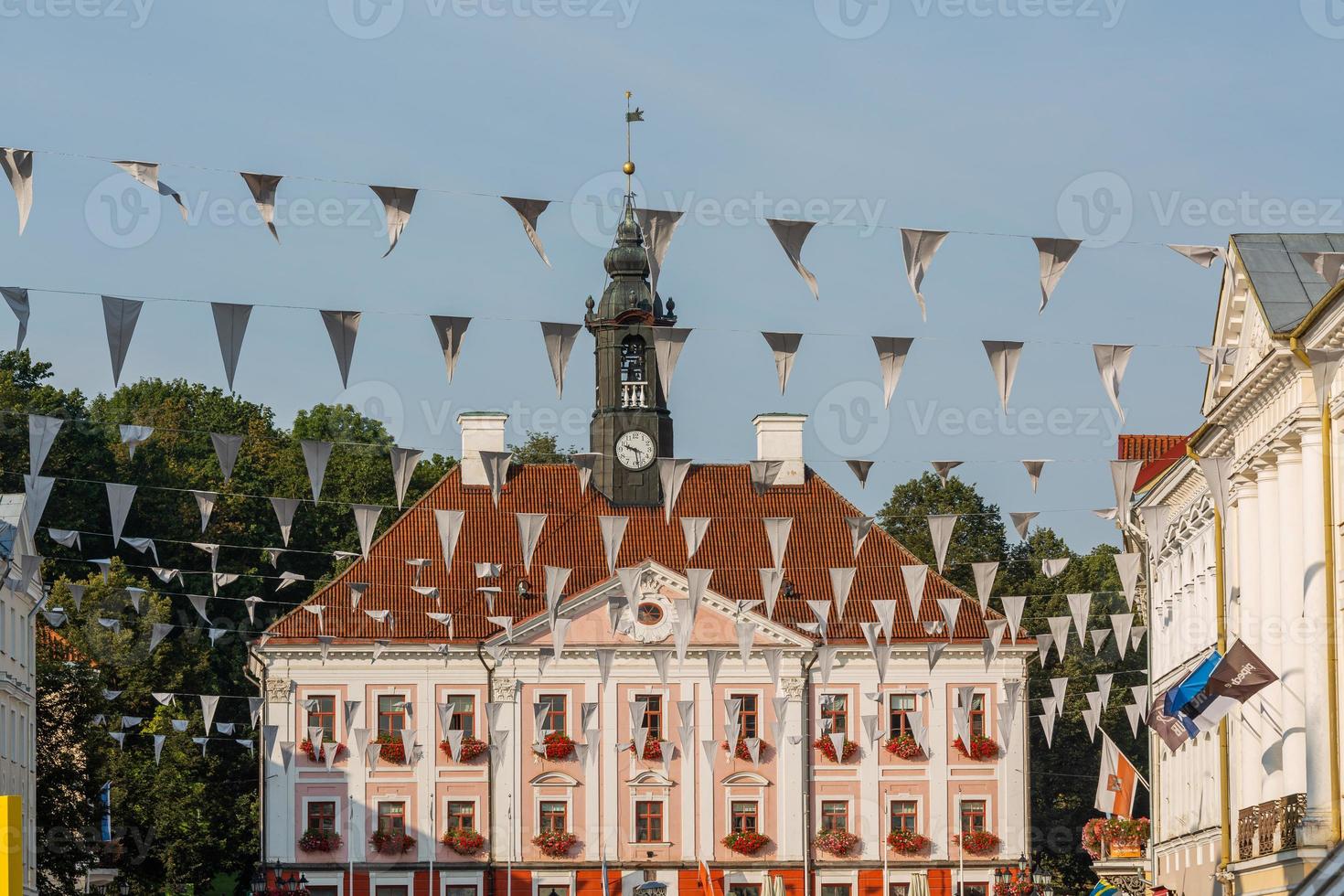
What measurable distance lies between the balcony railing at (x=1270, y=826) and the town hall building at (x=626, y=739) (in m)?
27.3

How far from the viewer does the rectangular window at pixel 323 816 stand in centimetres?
6650

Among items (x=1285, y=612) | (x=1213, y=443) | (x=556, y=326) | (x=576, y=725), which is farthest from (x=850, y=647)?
(x=556, y=326)

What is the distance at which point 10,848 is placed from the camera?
22625 millimetres

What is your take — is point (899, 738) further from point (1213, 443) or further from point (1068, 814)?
point (1213, 443)

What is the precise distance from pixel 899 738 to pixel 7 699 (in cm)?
2456

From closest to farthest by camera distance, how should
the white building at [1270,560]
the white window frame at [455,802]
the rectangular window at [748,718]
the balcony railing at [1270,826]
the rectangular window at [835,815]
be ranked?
the white building at [1270,560] < the balcony railing at [1270,826] < the white window frame at [455,802] < the rectangular window at [835,815] < the rectangular window at [748,718]

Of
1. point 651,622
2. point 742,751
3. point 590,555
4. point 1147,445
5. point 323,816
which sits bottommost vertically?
point 323,816

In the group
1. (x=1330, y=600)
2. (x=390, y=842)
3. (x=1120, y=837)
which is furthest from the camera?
(x=390, y=842)

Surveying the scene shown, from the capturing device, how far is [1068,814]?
8200 centimetres

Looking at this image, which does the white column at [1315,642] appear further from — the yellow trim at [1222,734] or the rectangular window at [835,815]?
the rectangular window at [835,815]

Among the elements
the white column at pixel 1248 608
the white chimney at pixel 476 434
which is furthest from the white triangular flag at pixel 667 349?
the white chimney at pixel 476 434

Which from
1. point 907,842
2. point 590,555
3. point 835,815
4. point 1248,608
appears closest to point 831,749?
point 835,815

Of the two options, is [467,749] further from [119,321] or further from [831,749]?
[119,321]

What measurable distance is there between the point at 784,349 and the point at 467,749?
41546mm
